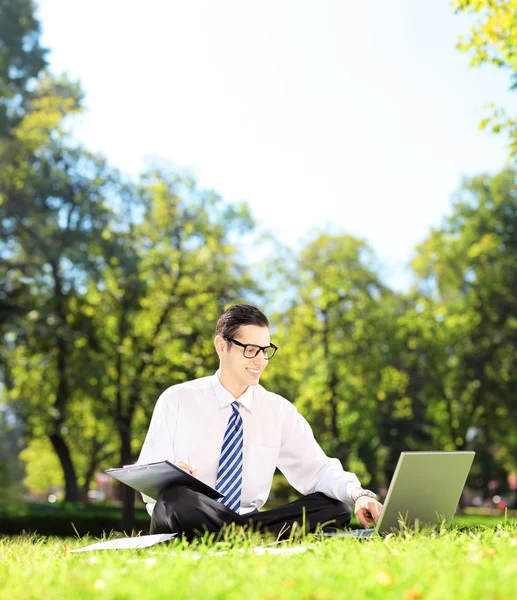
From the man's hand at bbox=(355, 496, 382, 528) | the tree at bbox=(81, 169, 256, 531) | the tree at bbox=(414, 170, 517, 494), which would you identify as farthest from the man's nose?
the tree at bbox=(414, 170, 517, 494)

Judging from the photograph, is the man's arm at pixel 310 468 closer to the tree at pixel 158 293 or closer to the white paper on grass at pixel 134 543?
the white paper on grass at pixel 134 543

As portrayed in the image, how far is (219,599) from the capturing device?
9.14 ft

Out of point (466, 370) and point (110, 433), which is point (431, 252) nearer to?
point (466, 370)

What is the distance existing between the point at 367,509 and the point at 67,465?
19.3 meters

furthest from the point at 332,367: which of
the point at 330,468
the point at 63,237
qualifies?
the point at 330,468

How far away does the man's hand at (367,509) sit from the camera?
4.79 m

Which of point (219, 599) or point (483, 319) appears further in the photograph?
point (483, 319)

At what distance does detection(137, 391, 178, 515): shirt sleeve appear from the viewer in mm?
5020

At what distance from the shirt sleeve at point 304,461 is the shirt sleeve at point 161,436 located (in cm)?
85

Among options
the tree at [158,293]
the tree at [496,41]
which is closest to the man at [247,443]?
the tree at [496,41]

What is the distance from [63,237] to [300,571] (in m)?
17.7

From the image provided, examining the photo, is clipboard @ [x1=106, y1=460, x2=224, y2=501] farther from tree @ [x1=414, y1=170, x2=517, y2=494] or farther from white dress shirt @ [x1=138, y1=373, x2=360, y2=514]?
tree @ [x1=414, y1=170, x2=517, y2=494]

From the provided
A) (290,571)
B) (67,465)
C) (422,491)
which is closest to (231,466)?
(422,491)

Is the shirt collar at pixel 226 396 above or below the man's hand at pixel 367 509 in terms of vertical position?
above
